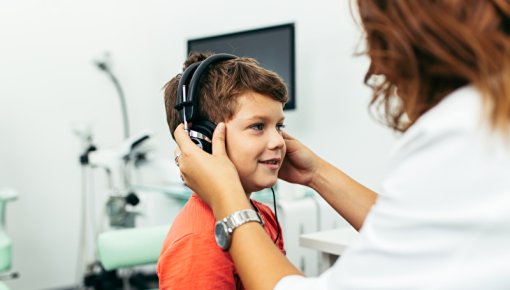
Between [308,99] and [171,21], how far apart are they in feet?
Result: 4.33

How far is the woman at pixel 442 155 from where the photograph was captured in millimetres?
538

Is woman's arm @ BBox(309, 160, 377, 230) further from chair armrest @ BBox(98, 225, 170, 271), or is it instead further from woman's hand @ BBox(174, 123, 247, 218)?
chair armrest @ BBox(98, 225, 170, 271)

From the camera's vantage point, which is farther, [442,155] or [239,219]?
[239,219]

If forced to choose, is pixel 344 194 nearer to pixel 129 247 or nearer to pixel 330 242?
pixel 330 242

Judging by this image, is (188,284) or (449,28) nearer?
(449,28)

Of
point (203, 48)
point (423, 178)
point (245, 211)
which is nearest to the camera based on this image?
point (423, 178)

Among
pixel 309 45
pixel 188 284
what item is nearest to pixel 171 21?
pixel 309 45

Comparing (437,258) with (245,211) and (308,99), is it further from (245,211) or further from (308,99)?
(308,99)

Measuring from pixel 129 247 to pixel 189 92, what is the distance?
634 mm

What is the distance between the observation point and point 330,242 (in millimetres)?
1473

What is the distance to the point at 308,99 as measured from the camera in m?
2.63

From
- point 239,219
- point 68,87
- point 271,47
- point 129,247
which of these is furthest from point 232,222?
point 68,87

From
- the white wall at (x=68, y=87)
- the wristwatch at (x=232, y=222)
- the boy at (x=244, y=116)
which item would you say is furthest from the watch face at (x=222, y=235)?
the white wall at (x=68, y=87)

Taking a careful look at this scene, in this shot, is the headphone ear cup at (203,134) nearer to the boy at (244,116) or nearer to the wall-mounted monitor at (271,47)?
the boy at (244,116)
